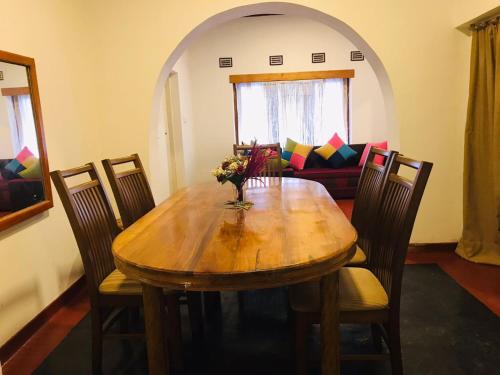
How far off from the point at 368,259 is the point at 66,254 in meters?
2.03

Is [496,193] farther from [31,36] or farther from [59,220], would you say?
[31,36]

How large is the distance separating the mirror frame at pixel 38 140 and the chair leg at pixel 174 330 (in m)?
1.02

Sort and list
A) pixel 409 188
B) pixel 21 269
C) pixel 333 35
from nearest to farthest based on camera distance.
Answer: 1. pixel 409 188
2. pixel 21 269
3. pixel 333 35

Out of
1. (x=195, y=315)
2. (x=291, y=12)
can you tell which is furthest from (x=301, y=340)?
(x=291, y=12)

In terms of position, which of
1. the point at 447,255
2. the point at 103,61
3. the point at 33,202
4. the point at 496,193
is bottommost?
the point at 447,255

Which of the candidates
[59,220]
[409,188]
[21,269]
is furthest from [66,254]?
[409,188]

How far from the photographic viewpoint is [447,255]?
3.16 meters

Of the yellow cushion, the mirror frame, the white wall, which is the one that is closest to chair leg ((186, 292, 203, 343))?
the yellow cushion

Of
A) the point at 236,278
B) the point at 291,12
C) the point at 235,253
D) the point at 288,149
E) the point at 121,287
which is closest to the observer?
the point at 236,278

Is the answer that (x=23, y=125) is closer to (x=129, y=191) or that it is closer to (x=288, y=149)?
(x=129, y=191)

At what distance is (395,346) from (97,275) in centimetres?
132

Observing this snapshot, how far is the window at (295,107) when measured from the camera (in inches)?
259

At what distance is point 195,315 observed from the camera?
204cm

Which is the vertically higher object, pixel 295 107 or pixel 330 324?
pixel 295 107
